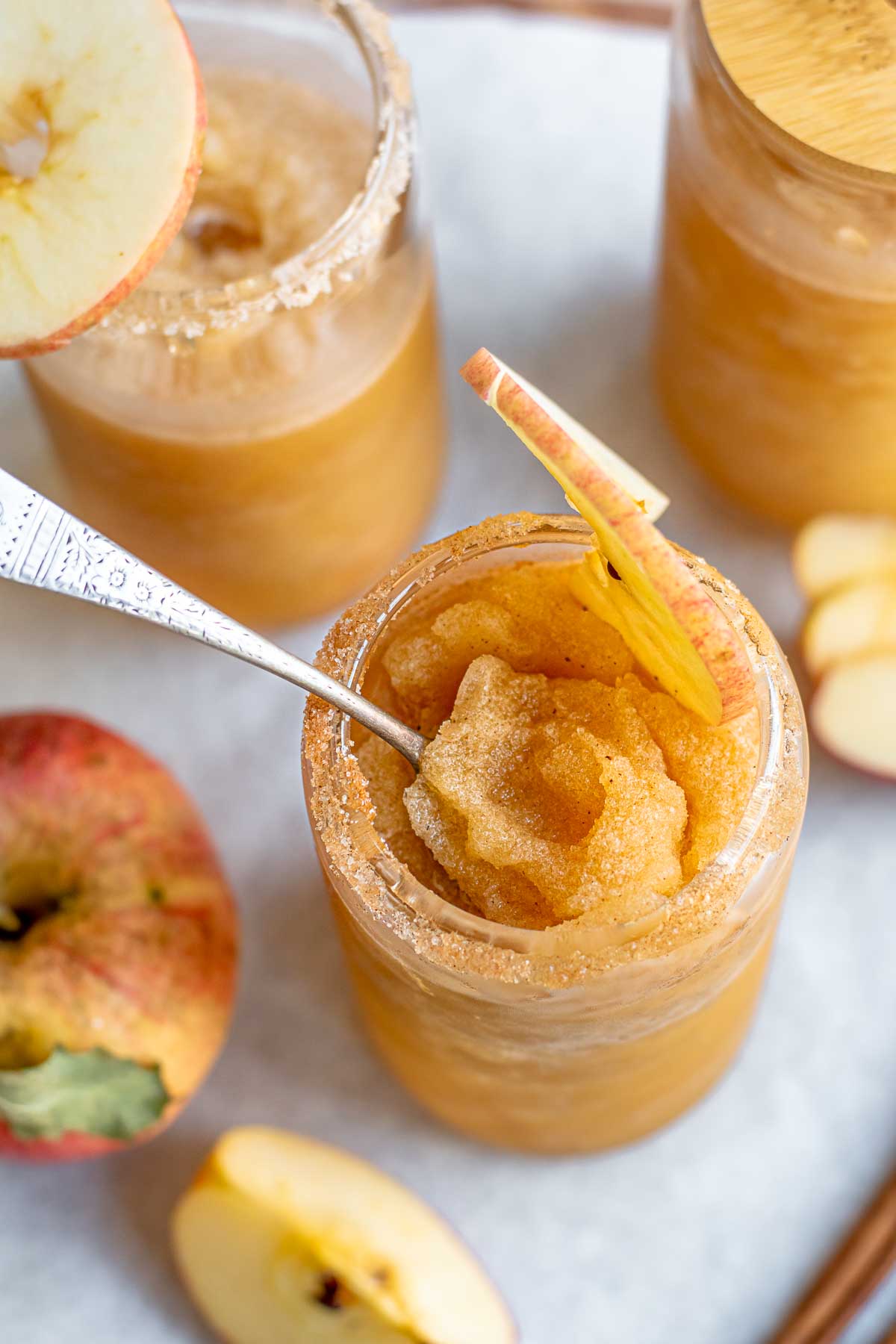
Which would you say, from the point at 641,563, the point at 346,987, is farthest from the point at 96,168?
the point at 346,987

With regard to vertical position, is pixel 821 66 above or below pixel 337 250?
above

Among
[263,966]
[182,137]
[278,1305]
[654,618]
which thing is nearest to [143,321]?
[182,137]

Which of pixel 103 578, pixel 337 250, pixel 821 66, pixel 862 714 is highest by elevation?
pixel 821 66

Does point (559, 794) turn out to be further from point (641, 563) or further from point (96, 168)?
point (96, 168)

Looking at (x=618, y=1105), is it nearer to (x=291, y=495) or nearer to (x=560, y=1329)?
(x=560, y=1329)

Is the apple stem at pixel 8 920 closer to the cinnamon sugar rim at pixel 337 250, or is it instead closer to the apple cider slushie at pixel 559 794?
the apple cider slushie at pixel 559 794

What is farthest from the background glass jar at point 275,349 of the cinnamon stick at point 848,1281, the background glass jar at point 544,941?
the cinnamon stick at point 848,1281
